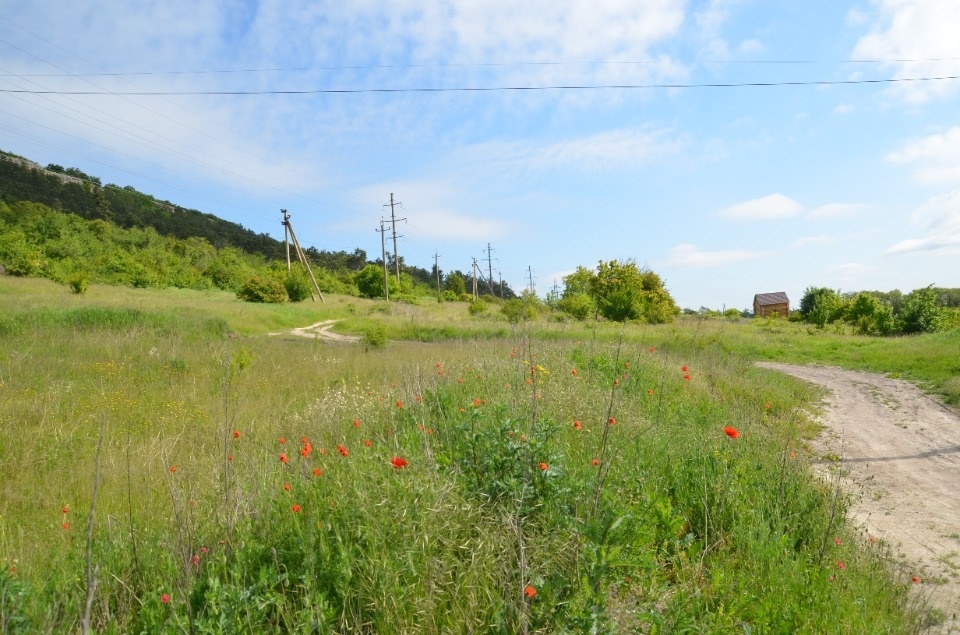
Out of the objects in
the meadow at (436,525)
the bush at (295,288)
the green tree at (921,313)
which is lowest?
→ the meadow at (436,525)

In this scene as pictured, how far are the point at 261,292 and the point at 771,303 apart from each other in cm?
5722

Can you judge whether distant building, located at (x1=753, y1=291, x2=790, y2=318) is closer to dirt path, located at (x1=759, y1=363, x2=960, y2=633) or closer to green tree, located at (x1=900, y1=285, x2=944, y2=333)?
green tree, located at (x1=900, y1=285, x2=944, y2=333)

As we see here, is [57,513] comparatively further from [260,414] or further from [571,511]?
[571,511]

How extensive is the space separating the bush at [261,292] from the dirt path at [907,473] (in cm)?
3353

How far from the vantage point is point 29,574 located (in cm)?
253

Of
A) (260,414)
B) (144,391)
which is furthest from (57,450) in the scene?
(144,391)

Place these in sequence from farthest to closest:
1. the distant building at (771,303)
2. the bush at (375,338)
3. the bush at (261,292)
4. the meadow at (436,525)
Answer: the distant building at (771,303), the bush at (261,292), the bush at (375,338), the meadow at (436,525)

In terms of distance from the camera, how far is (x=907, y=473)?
601 cm

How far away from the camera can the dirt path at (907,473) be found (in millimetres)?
3770

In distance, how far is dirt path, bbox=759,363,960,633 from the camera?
148 inches

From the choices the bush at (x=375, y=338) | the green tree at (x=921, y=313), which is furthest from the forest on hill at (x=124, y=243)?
the green tree at (x=921, y=313)

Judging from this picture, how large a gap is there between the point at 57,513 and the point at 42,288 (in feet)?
98.4

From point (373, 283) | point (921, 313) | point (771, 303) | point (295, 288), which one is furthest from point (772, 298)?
point (295, 288)

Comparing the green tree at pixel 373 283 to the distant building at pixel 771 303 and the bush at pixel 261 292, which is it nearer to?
the bush at pixel 261 292
